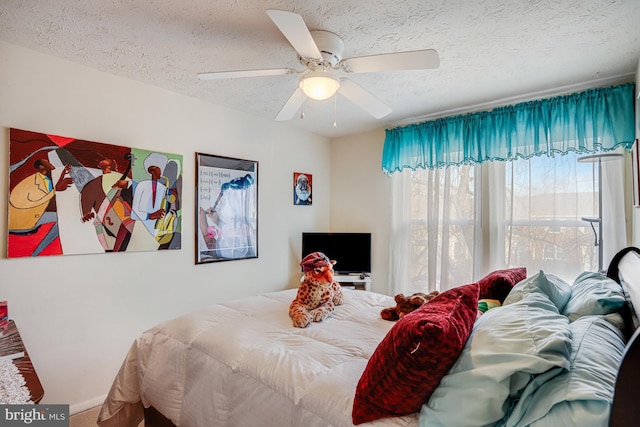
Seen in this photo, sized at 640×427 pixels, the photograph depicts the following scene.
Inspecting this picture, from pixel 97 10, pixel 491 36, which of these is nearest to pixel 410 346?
pixel 491 36

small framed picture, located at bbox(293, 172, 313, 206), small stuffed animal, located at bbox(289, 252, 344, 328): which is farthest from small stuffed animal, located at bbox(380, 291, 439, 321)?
small framed picture, located at bbox(293, 172, 313, 206)

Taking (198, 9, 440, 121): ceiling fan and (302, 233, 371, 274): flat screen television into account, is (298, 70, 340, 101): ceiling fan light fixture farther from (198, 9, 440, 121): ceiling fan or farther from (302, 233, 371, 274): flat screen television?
(302, 233, 371, 274): flat screen television

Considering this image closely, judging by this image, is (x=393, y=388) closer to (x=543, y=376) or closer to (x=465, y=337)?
(x=465, y=337)

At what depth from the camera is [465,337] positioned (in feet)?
3.57

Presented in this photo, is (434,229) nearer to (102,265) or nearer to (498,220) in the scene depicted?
(498,220)

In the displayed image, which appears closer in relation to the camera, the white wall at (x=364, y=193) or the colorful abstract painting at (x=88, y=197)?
the colorful abstract painting at (x=88, y=197)

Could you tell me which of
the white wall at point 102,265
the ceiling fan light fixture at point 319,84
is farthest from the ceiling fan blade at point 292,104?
the white wall at point 102,265

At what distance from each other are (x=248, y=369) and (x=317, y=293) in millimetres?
717

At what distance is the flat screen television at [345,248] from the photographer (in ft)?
12.2

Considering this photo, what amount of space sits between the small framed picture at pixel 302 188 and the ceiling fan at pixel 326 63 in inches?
68.6

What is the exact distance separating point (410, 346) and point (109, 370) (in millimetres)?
2446

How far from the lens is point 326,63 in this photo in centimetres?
189

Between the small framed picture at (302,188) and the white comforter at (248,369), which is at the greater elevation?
the small framed picture at (302,188)

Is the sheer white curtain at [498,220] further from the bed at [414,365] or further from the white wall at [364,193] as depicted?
the bed at [414,365]
